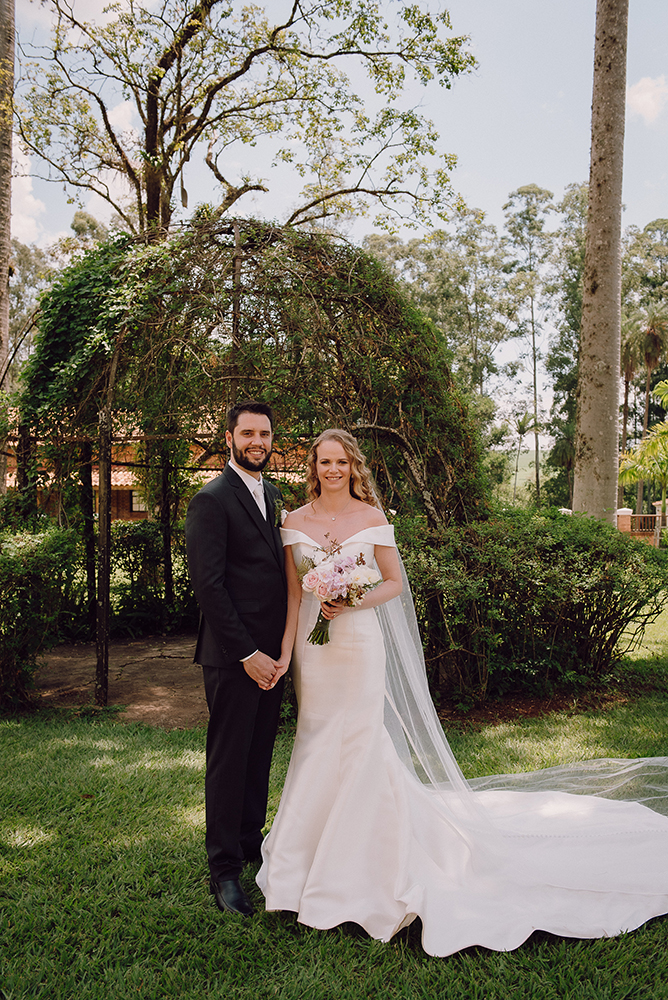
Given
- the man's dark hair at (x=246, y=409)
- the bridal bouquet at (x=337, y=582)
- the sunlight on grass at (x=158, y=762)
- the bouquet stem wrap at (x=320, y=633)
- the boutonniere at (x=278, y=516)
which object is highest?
the man's dark hair at (x=246, y=409)

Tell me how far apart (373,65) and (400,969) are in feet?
53.8

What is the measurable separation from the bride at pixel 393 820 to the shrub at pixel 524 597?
202 centimetres

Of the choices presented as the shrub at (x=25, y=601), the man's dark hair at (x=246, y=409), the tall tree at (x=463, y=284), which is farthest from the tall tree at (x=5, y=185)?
the tall tree at (x=463, y=284)

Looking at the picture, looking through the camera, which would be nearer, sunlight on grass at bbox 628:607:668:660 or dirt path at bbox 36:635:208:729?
dirt path at bbox 36:635:208:729

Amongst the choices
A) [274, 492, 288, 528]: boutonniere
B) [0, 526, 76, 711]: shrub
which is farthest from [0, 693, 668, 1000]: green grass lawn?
[274, 492, 288, 528]: boutonniere

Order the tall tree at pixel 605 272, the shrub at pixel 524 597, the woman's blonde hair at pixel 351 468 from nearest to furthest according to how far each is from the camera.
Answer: the woman's blonde hair at pixel 351 468 < the shrub at pixel 524 597 < the tall tree at pixel 605 272

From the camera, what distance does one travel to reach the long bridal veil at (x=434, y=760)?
3.78 metres

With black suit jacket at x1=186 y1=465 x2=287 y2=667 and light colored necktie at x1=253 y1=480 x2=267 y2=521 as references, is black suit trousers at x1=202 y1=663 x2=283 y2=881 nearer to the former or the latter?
black suit jacket at x1=186 y1=465 x2=287 y2=667

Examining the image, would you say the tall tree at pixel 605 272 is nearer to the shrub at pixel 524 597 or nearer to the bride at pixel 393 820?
the shrub at pixel 524 597

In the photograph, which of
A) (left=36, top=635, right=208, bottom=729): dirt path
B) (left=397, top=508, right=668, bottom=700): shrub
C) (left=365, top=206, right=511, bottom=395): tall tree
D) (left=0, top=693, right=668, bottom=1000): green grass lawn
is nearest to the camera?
(left=0, top=693, right=668, bottom=1000): green grass lawn

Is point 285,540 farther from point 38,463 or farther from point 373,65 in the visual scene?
point 373,65

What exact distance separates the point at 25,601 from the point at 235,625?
12.0 ft

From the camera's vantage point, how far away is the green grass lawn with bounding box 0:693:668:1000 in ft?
8.93

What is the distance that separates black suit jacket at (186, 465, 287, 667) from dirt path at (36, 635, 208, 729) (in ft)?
10.6
